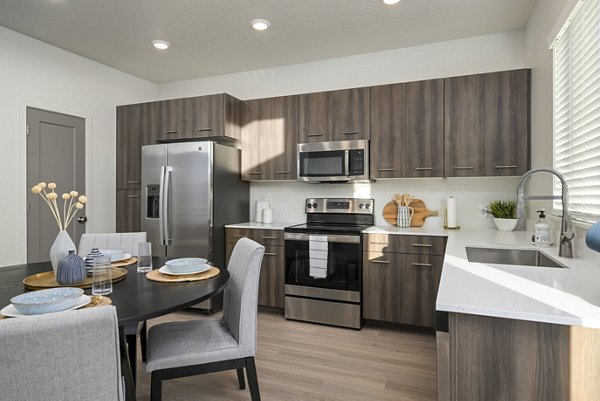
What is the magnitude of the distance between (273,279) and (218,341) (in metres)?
1.72

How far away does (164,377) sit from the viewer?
1.59m

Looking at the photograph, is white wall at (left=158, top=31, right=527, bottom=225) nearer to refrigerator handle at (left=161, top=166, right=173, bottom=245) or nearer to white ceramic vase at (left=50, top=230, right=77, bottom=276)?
refrigerator handle at (left=161, top=166, right=173, bottom=245)

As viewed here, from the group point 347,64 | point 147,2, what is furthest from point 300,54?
point 147,2

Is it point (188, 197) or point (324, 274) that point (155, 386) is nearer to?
point (324, 274)

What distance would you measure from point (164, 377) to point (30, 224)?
2.62 m

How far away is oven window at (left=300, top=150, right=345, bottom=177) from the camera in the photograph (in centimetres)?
339

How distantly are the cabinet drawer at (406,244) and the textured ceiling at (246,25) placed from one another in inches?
70.6

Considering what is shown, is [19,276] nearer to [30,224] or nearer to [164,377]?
[164,377]

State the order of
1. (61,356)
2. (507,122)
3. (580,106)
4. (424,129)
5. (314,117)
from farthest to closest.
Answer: (314,117) < (424,129) < (507,122) < (580,106) < (61,356)

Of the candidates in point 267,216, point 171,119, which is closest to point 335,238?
point 267,216

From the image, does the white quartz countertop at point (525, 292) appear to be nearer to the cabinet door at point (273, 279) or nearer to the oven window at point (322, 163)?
the oven window at point (322, 163)

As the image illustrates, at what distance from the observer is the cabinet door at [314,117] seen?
3.48m

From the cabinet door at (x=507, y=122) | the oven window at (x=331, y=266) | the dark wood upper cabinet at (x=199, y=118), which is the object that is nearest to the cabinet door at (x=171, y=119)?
the dark wood upper cabinet at (x=199, y=118)

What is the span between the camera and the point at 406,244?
2984mm
